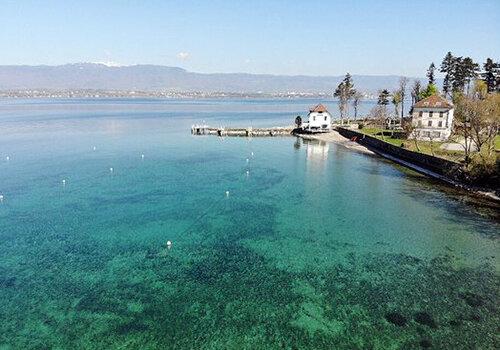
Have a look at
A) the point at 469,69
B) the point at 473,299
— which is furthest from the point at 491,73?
the point at 473,299

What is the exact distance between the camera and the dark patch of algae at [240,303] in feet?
62.2

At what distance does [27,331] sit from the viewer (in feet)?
63.5

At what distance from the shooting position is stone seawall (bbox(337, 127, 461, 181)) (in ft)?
160

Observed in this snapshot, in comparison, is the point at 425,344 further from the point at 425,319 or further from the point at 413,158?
the point at 413,158

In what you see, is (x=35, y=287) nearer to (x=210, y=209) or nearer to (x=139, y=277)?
(x=139, y=277)

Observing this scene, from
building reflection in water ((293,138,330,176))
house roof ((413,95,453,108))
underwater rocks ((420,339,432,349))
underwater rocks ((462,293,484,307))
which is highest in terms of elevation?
house roof ((413,95,453,108))

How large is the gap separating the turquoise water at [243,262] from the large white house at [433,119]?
22.7 metres

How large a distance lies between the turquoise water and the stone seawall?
9.73ft

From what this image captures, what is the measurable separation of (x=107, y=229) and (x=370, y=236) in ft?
72.2

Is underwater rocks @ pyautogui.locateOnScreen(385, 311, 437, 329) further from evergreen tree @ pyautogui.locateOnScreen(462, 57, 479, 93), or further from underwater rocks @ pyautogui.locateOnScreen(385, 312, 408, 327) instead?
evergreen tree @ pyautogui.locateOnScreen(462, 57, 479, 93)

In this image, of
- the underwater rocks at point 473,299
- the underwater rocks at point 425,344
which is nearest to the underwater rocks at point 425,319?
the underwater rocks at point 425,344

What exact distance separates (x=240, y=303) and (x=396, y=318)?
331 inches

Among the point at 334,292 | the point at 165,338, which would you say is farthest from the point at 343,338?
the point at 165,338

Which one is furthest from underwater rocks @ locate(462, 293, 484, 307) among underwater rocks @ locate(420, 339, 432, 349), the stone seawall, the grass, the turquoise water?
the grass
